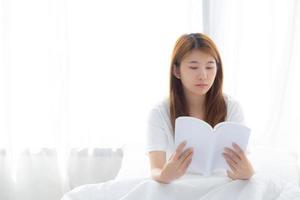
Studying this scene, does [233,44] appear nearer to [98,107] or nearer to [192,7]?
[192,7]

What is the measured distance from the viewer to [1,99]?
7.53 feet

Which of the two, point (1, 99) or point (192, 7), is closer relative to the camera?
point (192, 7)

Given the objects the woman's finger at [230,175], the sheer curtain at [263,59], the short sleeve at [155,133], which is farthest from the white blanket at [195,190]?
the sheer curtain at [263,59]

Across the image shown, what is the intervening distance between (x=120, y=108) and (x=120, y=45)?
300 mm

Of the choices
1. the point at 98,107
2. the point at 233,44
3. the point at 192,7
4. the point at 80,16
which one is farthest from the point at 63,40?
the point at 233,44

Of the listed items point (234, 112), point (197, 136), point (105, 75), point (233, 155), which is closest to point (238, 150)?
point (233, 155)

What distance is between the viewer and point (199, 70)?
163cm

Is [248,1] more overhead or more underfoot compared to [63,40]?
more overhead

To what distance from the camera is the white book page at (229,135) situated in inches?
56.2

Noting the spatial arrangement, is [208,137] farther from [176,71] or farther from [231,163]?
[176,71]

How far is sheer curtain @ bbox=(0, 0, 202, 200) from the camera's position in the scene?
7.23 ft

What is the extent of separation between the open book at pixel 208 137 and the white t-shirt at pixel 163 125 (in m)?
0.21

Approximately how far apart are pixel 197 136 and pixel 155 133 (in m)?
0.29

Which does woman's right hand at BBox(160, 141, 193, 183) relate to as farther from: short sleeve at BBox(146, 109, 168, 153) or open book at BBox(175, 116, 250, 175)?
short sleeve at BBox(146, 109, 168, 153)
